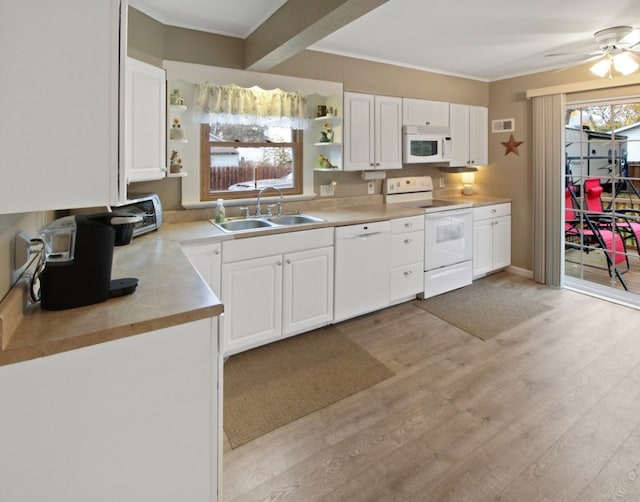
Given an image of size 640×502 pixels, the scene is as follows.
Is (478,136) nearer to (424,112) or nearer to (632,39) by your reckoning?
(424,112)

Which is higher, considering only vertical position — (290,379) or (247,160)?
(247,160)

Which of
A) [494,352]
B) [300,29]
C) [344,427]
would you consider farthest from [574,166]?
[344,427]

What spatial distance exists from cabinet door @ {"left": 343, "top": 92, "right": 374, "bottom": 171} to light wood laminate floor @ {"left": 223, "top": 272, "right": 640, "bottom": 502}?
5.71 feet

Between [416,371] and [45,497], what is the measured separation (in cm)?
213

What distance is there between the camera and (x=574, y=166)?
4.28 meters

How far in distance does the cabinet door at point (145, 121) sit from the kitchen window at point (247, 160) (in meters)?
0.59

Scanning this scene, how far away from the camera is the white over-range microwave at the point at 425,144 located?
4.09m

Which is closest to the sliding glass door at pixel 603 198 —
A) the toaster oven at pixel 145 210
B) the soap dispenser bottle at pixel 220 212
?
the soap dispenser bottle at pixel 220 212

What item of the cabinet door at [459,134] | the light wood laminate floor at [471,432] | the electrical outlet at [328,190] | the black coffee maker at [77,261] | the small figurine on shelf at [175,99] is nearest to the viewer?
the black coffee maker at [77,261]

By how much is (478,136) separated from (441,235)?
1.70m

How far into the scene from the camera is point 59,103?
38.8 inches

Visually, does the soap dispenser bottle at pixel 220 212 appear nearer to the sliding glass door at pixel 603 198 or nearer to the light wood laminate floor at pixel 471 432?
the light wood laminate floor at pixel 471 432

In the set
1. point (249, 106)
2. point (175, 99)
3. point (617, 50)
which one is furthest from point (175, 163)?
point (617, 50)

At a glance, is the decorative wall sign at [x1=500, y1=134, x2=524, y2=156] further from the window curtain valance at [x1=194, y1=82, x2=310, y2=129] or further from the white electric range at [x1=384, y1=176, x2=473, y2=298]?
the window curtain valance at [x1=194, y1=82, x2=310, y2=129]
